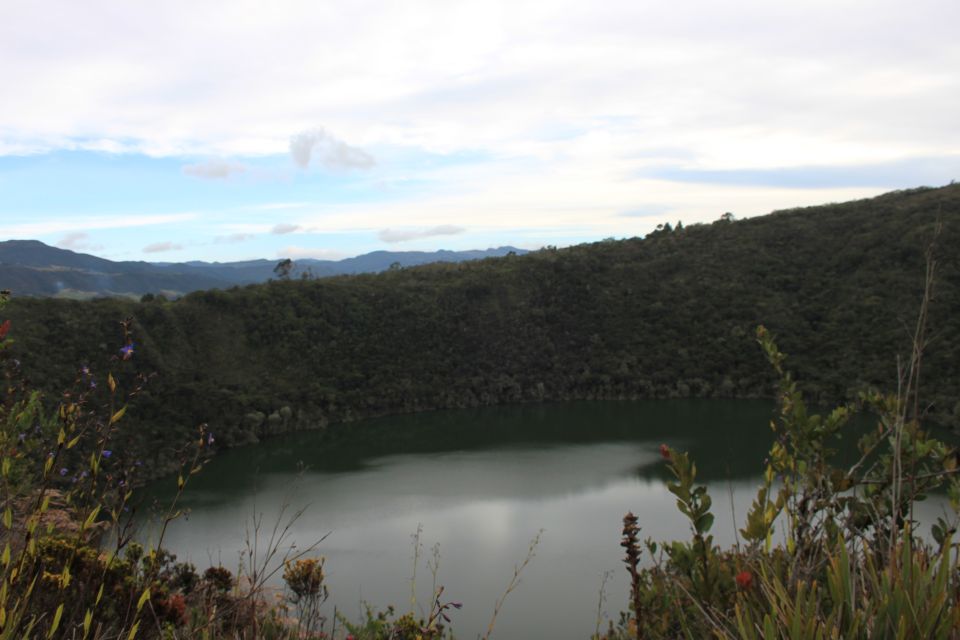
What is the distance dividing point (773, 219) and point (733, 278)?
676 centimetres

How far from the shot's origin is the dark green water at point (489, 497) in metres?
10.7

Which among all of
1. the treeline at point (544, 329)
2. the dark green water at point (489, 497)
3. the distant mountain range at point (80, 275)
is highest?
the distant mountain range at point (80, 275)

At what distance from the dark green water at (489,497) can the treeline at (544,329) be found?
1.44m

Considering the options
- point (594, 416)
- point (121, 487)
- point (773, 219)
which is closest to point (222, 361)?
point (594, 416)

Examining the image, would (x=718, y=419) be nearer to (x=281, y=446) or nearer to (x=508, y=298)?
(x=508, y=298)

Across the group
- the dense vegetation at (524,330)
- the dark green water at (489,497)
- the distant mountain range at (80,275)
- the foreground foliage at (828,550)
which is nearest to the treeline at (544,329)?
the dense vegetation at (524,330)

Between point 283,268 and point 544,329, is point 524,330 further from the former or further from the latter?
point 283,268

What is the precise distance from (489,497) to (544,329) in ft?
44.4

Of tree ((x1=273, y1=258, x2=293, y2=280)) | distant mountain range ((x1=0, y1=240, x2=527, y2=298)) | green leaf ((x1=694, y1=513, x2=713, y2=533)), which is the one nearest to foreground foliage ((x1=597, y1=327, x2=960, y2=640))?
green leaf ((x1=694, y1=513, x2=713, y2=533))

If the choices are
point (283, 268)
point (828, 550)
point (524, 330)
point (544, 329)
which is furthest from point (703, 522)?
point (283, 268)

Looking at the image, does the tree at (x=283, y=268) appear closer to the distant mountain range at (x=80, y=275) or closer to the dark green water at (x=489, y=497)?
the dark green water at (x=489, y=497)

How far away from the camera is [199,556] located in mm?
12453

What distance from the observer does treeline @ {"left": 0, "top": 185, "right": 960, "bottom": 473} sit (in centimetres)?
2080

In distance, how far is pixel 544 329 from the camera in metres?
28.6
